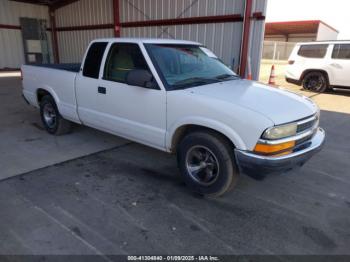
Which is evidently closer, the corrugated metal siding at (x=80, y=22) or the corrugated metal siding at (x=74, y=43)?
the corrugated metal siding at (x=80, y=22)

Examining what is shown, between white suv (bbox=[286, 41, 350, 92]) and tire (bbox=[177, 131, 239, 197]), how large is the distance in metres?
9.62

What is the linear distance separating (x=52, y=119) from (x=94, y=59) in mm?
1865

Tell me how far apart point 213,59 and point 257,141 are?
6.79 ft

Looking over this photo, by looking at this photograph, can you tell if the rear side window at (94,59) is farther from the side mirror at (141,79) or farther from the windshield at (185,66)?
the side mirror at (141,79)

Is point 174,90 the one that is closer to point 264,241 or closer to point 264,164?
point 264,164

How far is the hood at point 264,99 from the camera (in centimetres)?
310

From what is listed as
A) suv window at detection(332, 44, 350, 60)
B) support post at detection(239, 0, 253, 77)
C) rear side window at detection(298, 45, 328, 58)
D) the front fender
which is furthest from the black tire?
the front fender

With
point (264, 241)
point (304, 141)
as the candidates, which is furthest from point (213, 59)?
point (264, 241)

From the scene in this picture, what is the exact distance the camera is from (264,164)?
2988mm

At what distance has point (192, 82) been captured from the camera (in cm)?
382

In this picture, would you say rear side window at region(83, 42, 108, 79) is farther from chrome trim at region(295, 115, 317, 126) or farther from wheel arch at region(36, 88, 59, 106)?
chrome trim at region(295, 115, 317, 126)

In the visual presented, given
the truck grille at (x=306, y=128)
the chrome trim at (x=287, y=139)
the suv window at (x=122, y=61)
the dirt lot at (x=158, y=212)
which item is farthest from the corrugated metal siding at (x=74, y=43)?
the chrome trim at (x=287, y=139)

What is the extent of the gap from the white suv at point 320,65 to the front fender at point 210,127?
970 centimetres

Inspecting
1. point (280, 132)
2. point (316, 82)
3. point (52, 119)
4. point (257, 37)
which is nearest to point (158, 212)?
point (280, 132)
